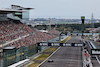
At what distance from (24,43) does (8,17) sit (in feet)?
50.9

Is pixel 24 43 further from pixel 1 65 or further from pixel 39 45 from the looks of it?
pixel 1 65

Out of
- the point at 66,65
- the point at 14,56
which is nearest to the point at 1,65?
the point at 14,56

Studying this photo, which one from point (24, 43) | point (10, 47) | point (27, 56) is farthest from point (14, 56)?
point (24, 43)

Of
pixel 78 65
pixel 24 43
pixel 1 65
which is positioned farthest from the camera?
pixel 24 43

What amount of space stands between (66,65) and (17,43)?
35.9ft

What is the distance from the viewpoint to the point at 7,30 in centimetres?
4469

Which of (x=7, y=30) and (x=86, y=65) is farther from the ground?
(x=7, y=30)

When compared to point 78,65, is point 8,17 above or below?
above

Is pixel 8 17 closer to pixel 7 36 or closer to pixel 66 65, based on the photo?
pixel 7 36

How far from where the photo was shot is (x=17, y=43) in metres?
40.6

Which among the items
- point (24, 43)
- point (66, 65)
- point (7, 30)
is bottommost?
point (66, 65)

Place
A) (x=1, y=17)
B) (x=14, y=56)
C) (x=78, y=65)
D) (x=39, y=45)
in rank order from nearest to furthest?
(x=14, y=56)
(x=78, y=65)
(x=39, y=45)
(x=1, y=17)

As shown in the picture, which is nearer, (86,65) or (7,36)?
(86,65)

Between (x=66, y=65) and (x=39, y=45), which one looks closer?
(x=66, y=65)
